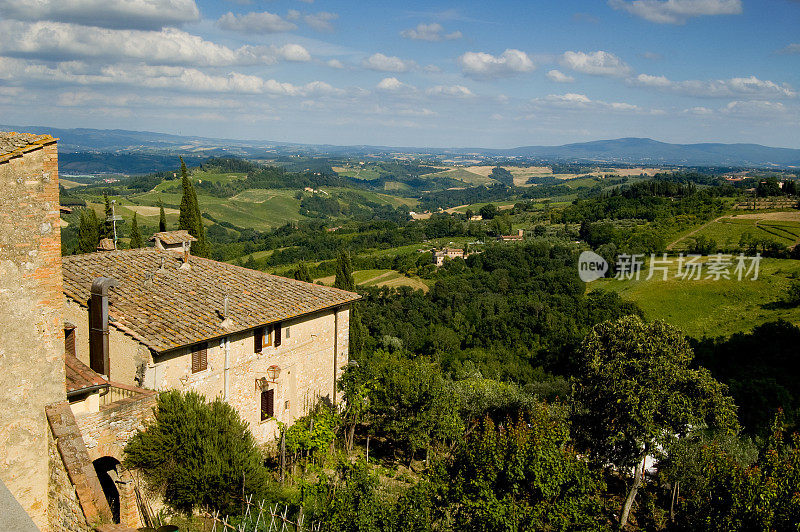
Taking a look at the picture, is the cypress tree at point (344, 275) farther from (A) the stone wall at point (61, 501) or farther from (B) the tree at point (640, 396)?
(A) the stone wall at point (61, 501)

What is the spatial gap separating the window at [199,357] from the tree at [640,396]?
936 cm

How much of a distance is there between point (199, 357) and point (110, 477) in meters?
3.08

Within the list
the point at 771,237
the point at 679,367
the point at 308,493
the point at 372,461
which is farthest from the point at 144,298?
the point at 771,237

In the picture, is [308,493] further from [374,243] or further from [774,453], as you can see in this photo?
[374,243]

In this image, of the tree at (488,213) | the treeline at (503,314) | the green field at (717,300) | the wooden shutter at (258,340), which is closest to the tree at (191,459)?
the wooden shutter at (258,340)

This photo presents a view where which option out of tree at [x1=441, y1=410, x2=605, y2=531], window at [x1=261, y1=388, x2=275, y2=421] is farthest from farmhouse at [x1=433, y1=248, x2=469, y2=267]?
tree at [x1=441, y1=410, x2=605, y2=531]

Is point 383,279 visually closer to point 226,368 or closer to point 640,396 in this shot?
point 226,368

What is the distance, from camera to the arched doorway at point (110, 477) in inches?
436

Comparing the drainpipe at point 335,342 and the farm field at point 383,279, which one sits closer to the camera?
the drainpipe at point 335,342

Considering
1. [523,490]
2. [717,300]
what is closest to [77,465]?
[523,490]

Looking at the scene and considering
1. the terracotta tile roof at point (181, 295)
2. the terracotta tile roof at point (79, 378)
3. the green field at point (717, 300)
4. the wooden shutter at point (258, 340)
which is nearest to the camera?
the terracotta tile roof at point (79, 378)

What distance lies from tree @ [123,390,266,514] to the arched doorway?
0.61m

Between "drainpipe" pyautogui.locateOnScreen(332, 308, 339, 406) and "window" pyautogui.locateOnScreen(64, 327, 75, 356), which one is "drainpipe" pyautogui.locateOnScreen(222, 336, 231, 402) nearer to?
"window" pyautogui.locateOnScreen(64, 327, 75, 356)

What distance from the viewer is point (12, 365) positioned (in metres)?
8.84
